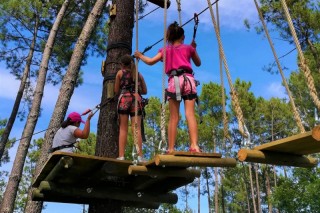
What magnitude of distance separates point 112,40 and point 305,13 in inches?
441

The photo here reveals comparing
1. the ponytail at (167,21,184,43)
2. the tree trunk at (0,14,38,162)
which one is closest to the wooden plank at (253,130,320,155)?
the ponytail at (167,21,184,43)

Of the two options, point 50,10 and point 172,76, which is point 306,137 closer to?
point 172,76

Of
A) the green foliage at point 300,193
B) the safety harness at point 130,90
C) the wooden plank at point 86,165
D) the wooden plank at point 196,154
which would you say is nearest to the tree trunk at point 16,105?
the safety harness at point 130,90

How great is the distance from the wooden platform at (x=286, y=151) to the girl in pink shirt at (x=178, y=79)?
607 mm

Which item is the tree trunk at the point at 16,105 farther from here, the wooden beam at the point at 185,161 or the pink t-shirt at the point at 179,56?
the wooden beam at the point at 185,161

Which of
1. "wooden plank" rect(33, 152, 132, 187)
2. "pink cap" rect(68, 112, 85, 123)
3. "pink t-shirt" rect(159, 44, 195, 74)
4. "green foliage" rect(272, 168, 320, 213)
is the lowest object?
"wooden plank" rect(33, 152, 132, 187)

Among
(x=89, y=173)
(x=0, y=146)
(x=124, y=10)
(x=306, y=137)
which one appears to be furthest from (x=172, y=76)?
(x=0, y=146)

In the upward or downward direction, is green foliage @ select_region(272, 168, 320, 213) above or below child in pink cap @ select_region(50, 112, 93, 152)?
above

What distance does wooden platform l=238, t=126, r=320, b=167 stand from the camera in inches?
90.0

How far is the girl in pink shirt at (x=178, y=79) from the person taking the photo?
314 centimetres

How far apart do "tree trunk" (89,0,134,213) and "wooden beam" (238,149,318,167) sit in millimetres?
1720

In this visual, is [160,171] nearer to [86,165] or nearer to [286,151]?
[86,165]

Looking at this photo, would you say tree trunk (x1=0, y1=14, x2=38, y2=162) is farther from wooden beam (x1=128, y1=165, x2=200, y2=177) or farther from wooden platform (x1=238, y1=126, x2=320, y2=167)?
wooden platform (x1=238, y1=126, x2=320, y2=167)

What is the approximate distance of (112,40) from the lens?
4488 millimetres
